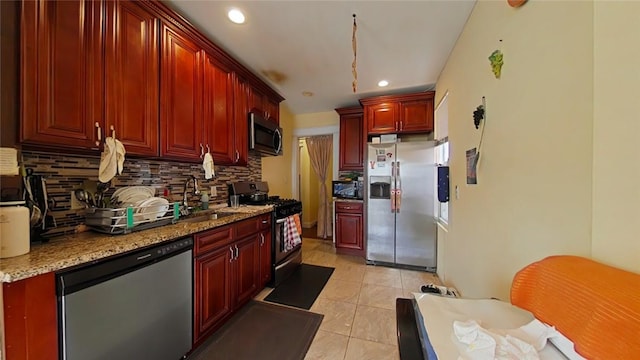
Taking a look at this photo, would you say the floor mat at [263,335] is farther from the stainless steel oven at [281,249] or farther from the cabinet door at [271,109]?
the cabinet door at [271,109]

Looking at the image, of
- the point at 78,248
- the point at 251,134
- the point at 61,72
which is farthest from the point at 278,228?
the point at 61,72

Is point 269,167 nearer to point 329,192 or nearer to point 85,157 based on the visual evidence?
point 329,192

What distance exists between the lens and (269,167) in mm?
3705

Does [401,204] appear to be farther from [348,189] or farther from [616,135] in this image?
[616,135]

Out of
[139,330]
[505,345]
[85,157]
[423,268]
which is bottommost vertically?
[423,268]

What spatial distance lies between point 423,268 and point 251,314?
2.36 meters

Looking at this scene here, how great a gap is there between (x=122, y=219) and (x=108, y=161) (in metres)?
0.36

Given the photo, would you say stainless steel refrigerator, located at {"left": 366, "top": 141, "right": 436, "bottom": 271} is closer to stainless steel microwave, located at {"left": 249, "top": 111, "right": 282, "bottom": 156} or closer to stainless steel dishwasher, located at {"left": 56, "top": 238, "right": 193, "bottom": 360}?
stainless steel microwave, located at {"left": 249, "top": 111, "right": 282, "bottom": 156}

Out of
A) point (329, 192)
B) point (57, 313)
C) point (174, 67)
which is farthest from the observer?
point (329, 192)

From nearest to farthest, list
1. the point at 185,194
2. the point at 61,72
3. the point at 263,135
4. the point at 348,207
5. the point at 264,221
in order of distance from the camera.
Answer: the point at 61,72, the point at 185,194, the point at 264,221, the point at 263,135, the point at 348,207

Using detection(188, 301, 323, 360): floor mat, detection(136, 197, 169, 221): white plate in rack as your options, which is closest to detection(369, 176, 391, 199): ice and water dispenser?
detection(188, 301, 323, 360): floor mat

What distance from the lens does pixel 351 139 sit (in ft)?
12.8

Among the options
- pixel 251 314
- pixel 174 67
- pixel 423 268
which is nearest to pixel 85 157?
pixel 174 67

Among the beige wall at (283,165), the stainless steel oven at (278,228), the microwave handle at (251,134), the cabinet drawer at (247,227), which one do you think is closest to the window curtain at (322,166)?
the beige wall at (283,165)
